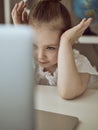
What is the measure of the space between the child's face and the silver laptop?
68 centimetres

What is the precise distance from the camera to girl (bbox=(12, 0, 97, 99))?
86cm

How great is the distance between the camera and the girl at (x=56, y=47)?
86cm

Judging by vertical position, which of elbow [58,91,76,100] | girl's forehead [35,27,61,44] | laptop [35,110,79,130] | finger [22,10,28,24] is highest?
finger [22,10,28,24]

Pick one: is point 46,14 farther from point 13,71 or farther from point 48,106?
point 13,71

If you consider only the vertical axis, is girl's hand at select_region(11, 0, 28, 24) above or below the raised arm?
above

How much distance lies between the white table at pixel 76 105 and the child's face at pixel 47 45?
186mm

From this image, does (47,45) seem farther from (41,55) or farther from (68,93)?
(68,93)

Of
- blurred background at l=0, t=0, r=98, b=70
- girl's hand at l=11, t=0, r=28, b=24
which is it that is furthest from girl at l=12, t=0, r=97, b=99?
blurred background at l=0, t=0, r=98, b=70

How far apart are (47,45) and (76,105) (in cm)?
34

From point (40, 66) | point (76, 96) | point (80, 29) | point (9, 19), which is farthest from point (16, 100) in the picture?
point (9, 19)

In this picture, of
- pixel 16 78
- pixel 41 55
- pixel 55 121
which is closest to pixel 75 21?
pixel 41 55

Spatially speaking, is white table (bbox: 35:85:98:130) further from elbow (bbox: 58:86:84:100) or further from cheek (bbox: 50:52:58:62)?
→ cheek (bbox: 50:52:58:62)

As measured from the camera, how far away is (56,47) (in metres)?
1.05

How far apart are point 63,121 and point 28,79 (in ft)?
1.11
